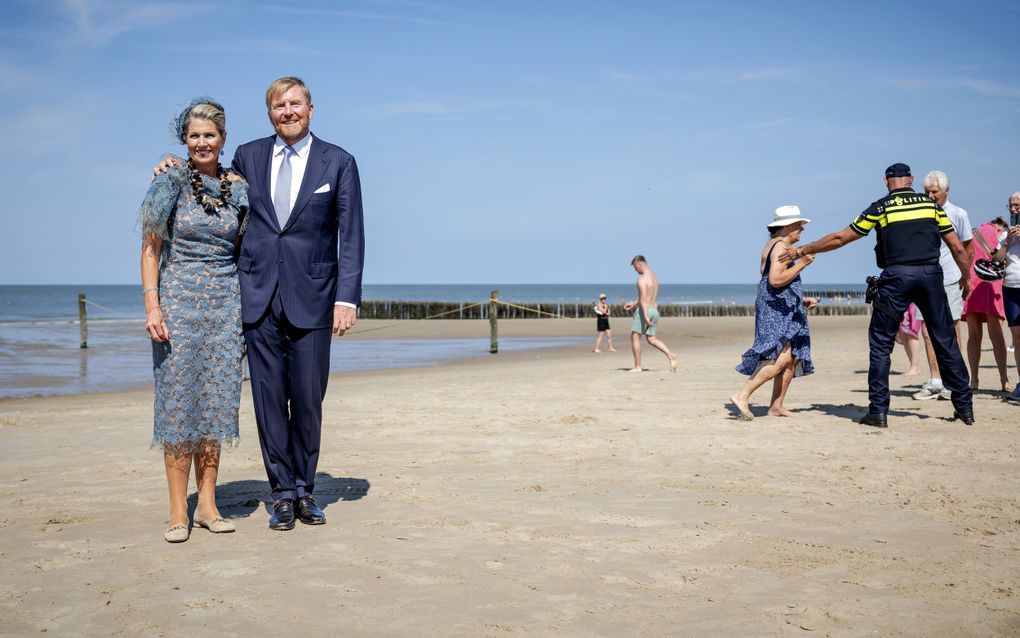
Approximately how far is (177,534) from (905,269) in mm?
5899

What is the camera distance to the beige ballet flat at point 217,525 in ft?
14.9

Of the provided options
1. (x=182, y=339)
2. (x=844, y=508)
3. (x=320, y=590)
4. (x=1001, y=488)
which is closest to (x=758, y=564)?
(x=844, y=508)

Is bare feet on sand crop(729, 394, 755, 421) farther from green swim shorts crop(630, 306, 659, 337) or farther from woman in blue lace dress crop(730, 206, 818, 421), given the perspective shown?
green swim shorts crop(630, 306, 659, 337)

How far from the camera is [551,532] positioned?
445 cm

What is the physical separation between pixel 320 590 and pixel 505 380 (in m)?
9.21

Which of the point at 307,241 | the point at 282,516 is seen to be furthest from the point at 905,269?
the point at 282,516

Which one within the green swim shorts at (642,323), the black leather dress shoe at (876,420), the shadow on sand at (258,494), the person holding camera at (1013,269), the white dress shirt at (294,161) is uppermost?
the white dress shirt at (294,161)

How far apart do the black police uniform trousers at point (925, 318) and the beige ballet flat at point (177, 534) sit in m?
5.44

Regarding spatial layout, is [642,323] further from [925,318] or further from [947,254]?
[925,318]

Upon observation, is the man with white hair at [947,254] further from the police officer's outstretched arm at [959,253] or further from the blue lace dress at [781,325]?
the blue lace dress at [781,325]

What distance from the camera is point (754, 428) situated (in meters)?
7.66

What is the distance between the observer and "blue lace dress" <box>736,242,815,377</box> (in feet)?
25.9

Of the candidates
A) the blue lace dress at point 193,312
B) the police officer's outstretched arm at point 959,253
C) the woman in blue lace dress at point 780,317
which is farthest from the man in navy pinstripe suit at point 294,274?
the police officer's outstretched arm at point 959,253

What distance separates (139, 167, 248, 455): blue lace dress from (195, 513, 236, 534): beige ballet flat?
366 millimetres
